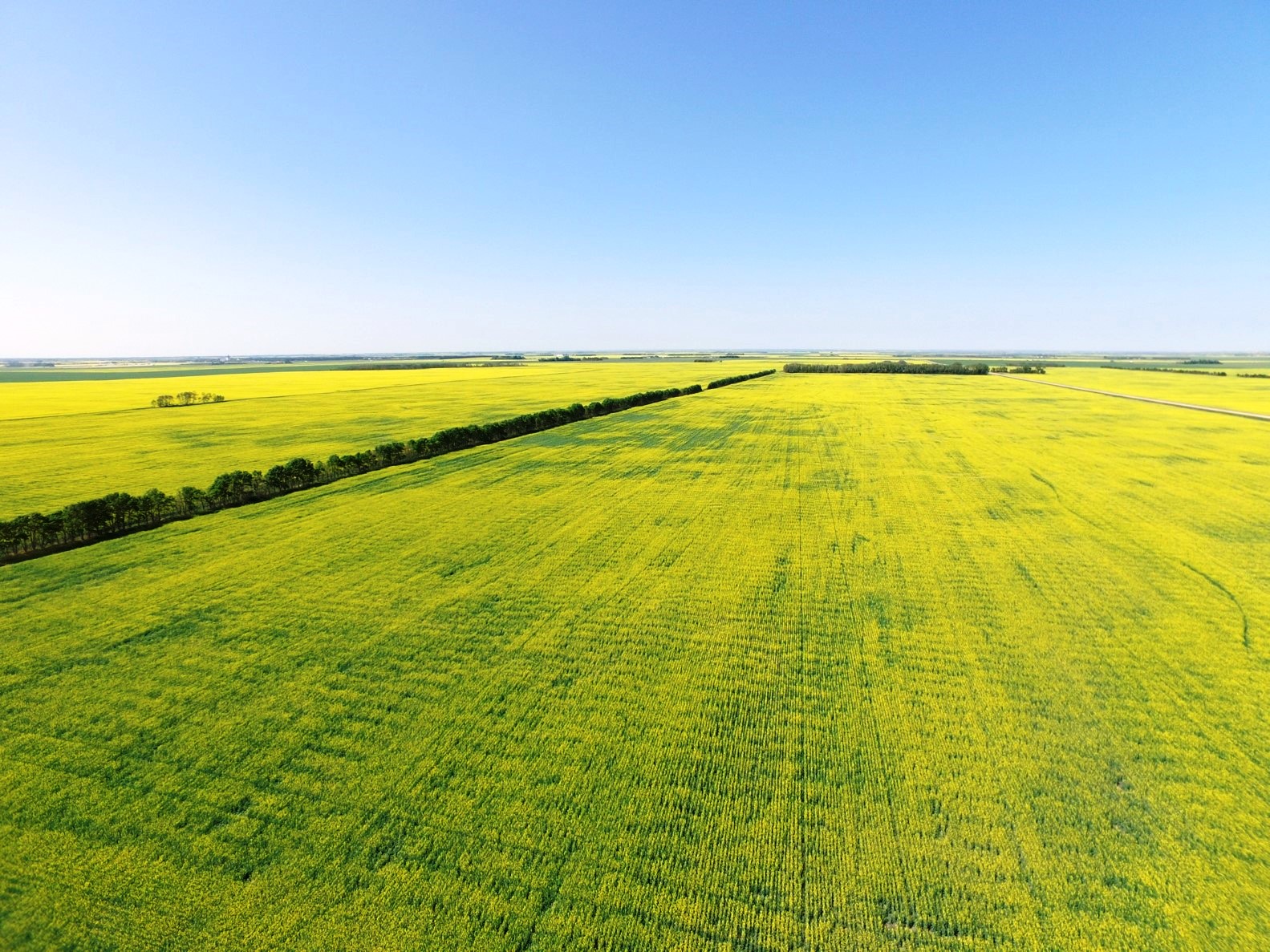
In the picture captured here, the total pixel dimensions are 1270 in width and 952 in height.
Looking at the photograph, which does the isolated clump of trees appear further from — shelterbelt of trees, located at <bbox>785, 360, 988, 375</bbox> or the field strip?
shelterbelt of trees, located at <bbox>785, 360, 988, 375</bbox>

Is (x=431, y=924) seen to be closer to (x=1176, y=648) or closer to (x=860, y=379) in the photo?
(x=1176, y=648)

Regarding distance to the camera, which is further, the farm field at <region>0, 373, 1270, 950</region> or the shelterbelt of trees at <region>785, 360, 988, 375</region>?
the shelterbelt of trees at <region>785, 360, 988, 375</region>

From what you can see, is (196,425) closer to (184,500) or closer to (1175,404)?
(184,500)

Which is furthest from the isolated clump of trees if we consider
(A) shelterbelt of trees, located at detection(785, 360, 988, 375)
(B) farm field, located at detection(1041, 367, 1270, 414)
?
(B) farm field, located at detection(1041, 367, 1270, 414)

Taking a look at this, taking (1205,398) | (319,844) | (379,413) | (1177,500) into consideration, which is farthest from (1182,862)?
(1205,398)

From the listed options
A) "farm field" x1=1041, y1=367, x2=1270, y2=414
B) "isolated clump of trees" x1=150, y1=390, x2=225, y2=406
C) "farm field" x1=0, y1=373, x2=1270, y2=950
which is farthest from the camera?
"isolated clump of trees" x1=150, y1=390, x2=225, y2=406

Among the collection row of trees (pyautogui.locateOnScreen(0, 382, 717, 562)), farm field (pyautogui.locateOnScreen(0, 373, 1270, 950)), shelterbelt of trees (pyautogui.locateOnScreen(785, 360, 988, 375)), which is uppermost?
shelterbelt of trees (pyautogui.locateOnScreen(785, 360, 988, 375))
